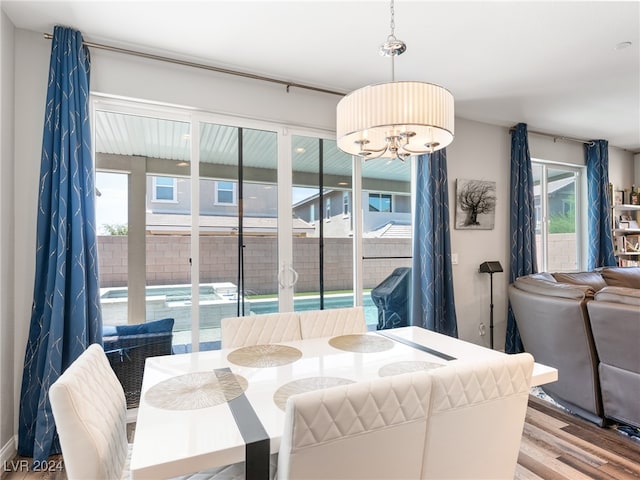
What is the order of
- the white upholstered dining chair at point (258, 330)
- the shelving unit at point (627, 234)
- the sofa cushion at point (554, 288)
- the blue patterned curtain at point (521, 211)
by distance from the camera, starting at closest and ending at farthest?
the white upholstered dining chair at point (258, 330), the sofa cushion at point (554, 288), the blue patterned curtain at point (521, 211), the shelving unit at point (627, 234)

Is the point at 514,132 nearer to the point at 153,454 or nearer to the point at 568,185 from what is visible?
the point at 568,185

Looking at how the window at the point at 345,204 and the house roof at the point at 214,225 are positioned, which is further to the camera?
the window at the point at 345,204

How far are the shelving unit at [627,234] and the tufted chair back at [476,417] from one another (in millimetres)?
5030

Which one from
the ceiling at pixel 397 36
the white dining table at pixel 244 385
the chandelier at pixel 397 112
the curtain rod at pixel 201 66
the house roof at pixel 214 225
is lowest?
the white dining table at pixel 244 385

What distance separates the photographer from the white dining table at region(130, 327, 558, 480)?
3.21 ft

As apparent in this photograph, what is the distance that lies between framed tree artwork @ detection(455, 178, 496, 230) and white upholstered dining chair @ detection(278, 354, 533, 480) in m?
2.87

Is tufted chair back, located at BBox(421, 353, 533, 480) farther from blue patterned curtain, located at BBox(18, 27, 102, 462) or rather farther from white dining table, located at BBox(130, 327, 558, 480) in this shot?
blue patterned curtain, located at BBox(18, 27, 102, 462)

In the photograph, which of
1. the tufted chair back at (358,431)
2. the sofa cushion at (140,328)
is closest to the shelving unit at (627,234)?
the tufted chair back at (358,431)

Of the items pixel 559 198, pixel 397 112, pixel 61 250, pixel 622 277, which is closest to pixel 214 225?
pixel 61 250

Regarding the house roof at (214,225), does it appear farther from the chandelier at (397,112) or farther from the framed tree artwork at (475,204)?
the framed tree artwork at (475,204)

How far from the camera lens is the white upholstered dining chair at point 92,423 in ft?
3.32

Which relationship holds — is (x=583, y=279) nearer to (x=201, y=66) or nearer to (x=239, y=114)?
(x=239, y=114)

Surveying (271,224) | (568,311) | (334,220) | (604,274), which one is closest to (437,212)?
(334,220)

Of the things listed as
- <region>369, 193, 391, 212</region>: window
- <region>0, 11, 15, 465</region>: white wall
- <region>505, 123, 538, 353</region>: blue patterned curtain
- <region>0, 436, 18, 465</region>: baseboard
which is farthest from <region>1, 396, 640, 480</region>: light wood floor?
<region>369, 193, 391, 212</region>: window
